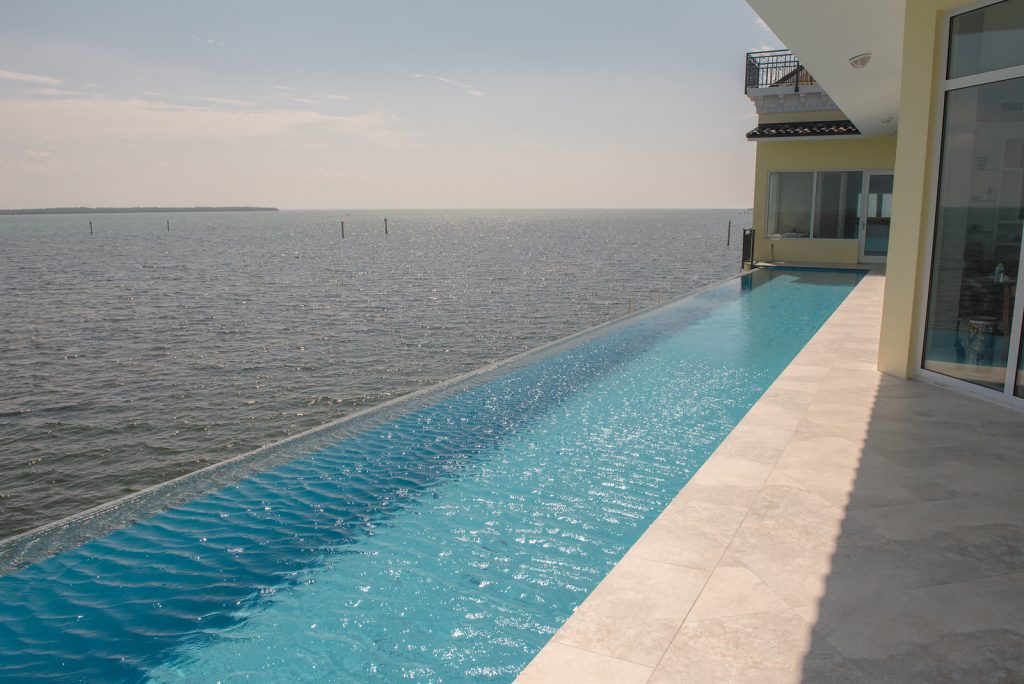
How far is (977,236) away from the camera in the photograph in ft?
21.5

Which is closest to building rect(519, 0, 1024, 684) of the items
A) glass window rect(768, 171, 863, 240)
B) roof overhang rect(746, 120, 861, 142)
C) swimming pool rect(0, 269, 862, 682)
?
swimming pool rect(0, 269, 862, 682)

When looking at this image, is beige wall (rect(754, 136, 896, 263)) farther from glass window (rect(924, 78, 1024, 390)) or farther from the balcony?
glass window (rect(924, 78, 1024, 390))

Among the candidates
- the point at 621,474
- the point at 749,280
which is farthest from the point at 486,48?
the point at 621,474

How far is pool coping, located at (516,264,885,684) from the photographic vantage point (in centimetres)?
276

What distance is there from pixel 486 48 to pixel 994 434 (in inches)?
1143

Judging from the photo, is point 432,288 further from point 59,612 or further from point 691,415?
point 59,612

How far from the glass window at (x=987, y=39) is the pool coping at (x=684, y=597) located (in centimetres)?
401

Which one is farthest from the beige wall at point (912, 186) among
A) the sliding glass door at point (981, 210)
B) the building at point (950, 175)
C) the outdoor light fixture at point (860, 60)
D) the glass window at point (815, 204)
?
the glass window at point (815, 204)

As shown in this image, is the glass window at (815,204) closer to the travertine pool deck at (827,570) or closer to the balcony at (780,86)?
the balcony at (780,86)

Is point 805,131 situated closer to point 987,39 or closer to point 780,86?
point 780,86

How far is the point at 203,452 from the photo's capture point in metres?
Result: 10.8

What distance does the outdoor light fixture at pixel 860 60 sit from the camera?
9.39 m

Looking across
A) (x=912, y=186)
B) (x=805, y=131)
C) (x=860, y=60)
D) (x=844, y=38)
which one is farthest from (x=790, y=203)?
(x=912, y=186)

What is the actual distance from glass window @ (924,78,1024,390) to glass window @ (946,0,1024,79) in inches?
7.3
